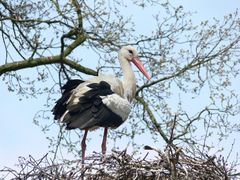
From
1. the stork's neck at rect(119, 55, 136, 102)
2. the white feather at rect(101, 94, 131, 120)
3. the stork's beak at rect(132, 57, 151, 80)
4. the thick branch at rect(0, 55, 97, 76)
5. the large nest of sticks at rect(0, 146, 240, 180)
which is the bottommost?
the large nest of sticks at rect(0, 146, 240, 180)

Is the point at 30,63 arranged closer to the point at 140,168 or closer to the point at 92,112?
the point at 92,112

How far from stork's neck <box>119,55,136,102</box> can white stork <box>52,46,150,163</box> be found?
0.08m

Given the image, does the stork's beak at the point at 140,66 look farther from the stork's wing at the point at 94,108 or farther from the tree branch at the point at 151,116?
the stork's wing at the point at 94,108

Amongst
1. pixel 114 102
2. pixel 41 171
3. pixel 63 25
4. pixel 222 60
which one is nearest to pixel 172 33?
pixel 222 60

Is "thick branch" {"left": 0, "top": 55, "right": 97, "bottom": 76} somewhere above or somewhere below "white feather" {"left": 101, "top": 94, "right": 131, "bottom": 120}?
above

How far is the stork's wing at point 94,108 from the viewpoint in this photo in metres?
11.5

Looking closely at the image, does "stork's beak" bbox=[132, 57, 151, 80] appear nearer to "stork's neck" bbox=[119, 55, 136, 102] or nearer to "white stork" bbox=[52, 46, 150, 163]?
"stork's neck" bbox=[119, 55, 136, 102]

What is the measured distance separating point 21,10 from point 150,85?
2441 mm

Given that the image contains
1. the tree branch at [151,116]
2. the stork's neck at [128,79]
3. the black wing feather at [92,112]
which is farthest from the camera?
the tree branch at [151,116]

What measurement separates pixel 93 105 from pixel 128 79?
152cm

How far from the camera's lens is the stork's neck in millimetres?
12688

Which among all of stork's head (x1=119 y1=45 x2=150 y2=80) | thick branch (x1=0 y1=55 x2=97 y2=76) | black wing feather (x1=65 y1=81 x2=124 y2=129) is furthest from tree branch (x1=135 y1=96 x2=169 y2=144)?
black wing feather (x1=65 y1=81 x2=124 y2=129)

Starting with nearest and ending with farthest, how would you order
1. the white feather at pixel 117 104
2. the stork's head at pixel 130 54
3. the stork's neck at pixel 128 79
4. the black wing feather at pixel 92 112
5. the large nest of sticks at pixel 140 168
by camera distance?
1. the large nest of sticks at pixel 140 168
2. the black wing feather at pixel 92 112
3. the white feather at pixel 117 104
4. the stork's neck at pixel 128 79
5. the stork's head at pixel 130 54

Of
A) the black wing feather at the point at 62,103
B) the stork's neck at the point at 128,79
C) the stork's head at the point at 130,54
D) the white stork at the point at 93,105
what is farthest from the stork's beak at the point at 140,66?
the black wing feather at the point at 62,103
